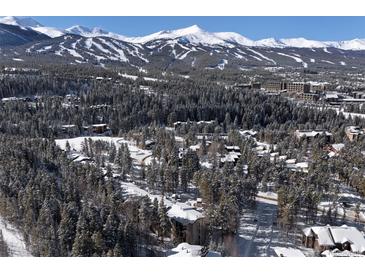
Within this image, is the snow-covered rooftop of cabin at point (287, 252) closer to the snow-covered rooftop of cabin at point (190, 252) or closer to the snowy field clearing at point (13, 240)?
the snow-covered rooftop of cabin at point (190, 252)

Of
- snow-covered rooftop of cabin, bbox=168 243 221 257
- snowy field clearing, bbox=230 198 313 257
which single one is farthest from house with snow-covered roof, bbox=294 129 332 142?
snow-covered rooftop of cabin, bbox=168 243 221 257

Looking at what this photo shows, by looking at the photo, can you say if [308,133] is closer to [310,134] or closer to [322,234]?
[310,134]

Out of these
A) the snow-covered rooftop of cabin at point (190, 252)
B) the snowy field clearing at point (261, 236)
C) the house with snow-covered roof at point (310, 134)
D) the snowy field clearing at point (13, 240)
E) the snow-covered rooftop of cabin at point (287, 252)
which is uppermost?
the house with snow-covered roof at point (310, 134)

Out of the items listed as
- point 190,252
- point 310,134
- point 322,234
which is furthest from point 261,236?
point 310,134

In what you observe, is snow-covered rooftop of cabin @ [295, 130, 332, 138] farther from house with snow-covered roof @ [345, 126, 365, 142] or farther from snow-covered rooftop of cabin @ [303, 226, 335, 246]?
snow-covered rooftop of cabin @ [303, 226, 335, 246]

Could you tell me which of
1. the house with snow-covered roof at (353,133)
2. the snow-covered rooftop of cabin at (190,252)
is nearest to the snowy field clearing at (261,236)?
the snow-covered rooftop of cabin at (190,252)
